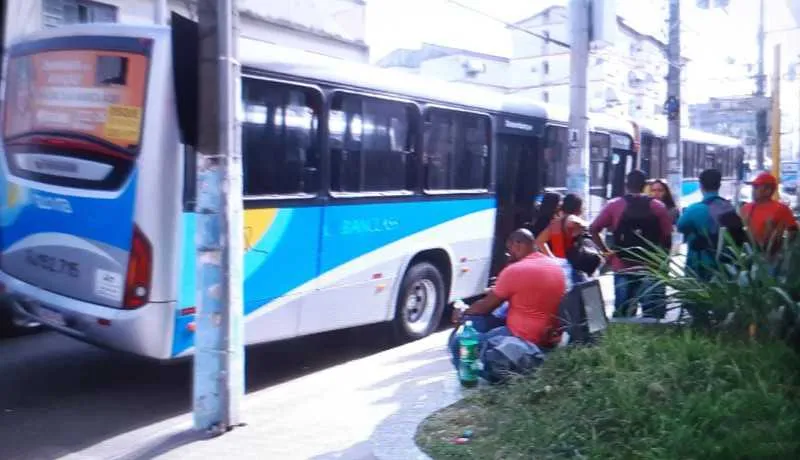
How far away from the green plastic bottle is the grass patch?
1.48ft

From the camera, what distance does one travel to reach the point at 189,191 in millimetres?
6367

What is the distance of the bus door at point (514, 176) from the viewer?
10.7 metres

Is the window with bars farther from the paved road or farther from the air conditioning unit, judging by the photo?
the air conditioning unit

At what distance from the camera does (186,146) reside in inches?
250

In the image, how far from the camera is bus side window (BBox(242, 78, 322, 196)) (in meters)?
6.93

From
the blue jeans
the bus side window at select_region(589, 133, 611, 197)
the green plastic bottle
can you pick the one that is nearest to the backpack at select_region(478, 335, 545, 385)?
the green plastic bottle

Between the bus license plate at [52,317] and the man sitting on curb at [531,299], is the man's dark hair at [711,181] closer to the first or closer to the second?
the man sitting on curb at [531,299]

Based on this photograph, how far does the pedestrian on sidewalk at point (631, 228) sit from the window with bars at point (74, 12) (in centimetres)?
1056

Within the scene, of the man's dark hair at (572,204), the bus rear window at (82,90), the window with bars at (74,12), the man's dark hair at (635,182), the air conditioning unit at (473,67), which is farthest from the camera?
the air conditioning unit at (473,67)

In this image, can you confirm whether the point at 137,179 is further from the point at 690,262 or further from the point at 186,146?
the point at 690,262

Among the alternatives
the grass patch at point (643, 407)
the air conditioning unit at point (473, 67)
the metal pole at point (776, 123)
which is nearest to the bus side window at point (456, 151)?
the grass patch at point (643, 407)

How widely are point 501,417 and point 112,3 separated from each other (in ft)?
42.4

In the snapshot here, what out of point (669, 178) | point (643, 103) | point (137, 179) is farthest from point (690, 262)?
point (643, 103)

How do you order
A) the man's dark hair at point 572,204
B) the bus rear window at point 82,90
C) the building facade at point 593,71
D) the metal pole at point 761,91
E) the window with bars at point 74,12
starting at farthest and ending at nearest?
1. the building facade at point 593,71
2. the metal pole at point 761,91
3. the window with bars at point 74,12
4. the man's dark hair at point 572,204
5. the bus rear window at point 82,90
